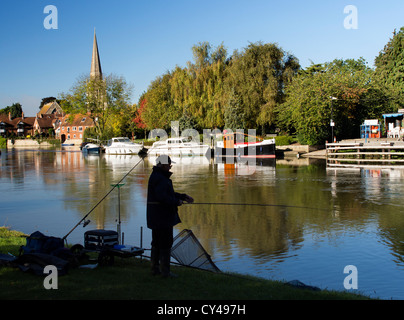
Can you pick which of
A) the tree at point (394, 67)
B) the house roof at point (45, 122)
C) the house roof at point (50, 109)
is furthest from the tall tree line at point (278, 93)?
the house roof at point (50, 109)

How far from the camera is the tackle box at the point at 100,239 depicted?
8383mm

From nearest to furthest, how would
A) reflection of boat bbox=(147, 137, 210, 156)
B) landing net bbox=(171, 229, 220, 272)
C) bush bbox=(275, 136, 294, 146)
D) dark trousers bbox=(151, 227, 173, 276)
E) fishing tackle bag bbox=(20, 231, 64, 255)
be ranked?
dark trousers bbox=(151, 227, 173, 276) < fishing tackle bag bbox=(20, 231, 64, 255) < landing net bbox=(171, 229, 220, 272) < reflection of boat bbox=(147, 137, 210, 156) < bush bbox=(275, 136, 294, 146)

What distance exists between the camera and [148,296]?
619cm

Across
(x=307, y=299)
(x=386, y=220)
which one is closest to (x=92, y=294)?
(x=307, y=299)

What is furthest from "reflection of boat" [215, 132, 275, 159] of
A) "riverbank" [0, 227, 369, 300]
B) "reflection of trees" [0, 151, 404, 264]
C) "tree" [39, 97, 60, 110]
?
"tree" [39, 97, 60, 110]

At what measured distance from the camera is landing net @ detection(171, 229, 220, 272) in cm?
833

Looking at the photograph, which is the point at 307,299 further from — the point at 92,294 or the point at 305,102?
the point at 305,102

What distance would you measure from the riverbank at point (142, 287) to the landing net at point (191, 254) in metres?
0.53

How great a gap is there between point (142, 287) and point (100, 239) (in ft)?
7.00

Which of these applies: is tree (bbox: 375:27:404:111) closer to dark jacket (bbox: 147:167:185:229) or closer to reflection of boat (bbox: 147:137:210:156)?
reflection of boat (bbox: 147:137:210:156)

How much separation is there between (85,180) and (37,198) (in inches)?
328

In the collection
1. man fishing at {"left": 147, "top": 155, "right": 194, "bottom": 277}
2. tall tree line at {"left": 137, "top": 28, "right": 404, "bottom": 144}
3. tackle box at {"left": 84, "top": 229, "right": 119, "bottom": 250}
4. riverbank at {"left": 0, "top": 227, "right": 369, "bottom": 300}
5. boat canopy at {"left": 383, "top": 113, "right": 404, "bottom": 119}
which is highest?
tall tree line at {"left": 137, "top": 28, "right": 404, "bottom": 144}

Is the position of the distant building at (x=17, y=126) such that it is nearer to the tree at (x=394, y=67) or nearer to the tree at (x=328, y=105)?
the tree at (x=328, y=105)

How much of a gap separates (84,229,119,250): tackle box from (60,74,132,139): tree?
76.7 meters
